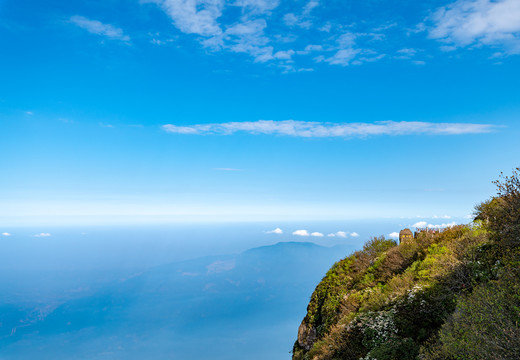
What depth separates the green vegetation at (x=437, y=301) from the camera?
30.2ft

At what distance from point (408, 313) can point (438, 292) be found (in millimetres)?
1906

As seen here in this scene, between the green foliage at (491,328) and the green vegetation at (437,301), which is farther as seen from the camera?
the green vegetation at (437,301)

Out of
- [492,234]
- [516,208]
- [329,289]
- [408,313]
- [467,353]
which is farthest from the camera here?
[329,289]

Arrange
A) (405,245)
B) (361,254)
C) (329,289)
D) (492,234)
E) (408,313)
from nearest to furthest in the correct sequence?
(492,234) < (408,313) < (405,245) < (329,289) < (361,254)

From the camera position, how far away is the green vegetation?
922 cm

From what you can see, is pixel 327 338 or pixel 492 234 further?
pixel 327 338

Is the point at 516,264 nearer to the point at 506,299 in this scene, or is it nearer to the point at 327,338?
the point at 506,299

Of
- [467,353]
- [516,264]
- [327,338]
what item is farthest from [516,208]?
[327,338]

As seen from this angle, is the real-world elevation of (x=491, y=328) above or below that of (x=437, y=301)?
above

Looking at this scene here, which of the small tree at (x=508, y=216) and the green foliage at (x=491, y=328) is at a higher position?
the small tree at (x=508, y=216)

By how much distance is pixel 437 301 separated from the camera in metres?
15.4

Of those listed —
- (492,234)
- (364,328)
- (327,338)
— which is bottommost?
(327,338)

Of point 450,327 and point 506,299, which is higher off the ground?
point 506,299

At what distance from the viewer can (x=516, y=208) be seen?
1245 cm
